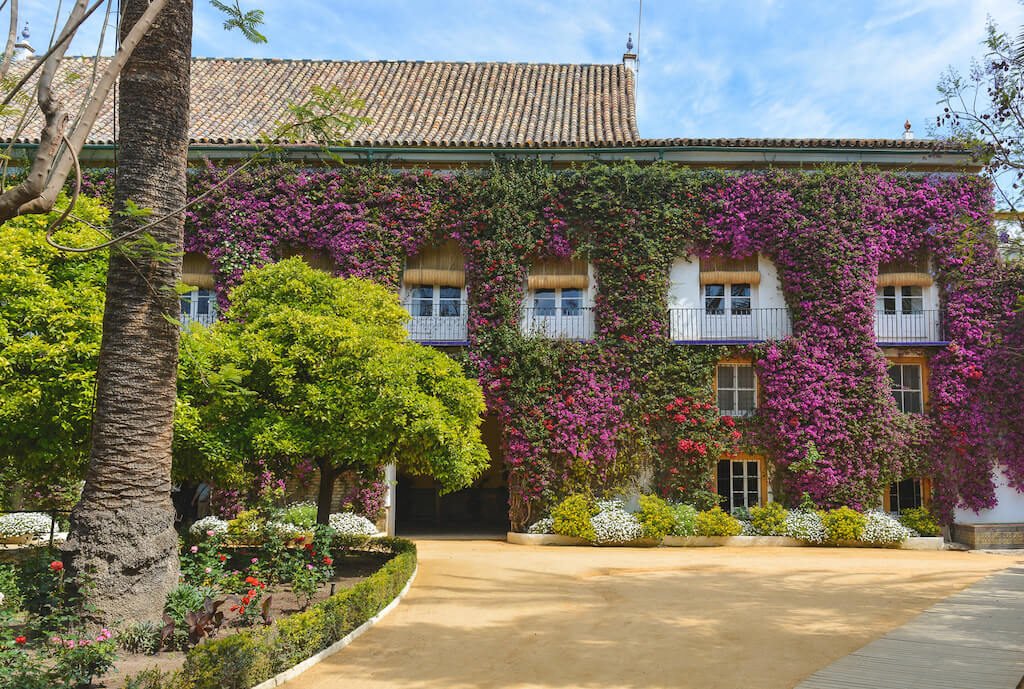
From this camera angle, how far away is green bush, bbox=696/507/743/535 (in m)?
17.1

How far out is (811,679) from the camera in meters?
6.61

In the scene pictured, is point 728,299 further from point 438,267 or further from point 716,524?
point 438,267

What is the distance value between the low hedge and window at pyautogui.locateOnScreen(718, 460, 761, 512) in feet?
36.9

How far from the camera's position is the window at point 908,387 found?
19031 mm

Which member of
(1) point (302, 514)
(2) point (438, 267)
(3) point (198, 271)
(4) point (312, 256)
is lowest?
(1) point (302, 514)

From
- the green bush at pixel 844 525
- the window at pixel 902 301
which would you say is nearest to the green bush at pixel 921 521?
the green bush at pixel 844 525

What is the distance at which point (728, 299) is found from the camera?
19.4 meters

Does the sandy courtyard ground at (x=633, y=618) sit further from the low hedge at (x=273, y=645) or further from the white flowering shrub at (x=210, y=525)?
the white flowering shrub at (x=210, y=525)

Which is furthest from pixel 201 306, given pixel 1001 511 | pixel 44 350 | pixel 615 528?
pixel 1001 511

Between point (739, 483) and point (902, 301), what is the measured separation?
629 centimetres

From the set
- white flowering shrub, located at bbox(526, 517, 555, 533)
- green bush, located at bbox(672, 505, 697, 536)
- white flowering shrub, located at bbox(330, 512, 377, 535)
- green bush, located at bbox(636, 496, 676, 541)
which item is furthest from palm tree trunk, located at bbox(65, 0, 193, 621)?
green bush, located at bbox(672, 505, 697, 536)

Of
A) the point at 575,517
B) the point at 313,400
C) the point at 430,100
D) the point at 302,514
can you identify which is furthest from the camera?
the point at 430,100

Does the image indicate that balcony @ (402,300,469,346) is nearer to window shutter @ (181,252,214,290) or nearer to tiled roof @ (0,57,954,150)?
tiled roof @ (0,57,954,150)

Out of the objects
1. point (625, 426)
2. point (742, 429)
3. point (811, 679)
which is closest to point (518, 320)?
point (625, 426)
